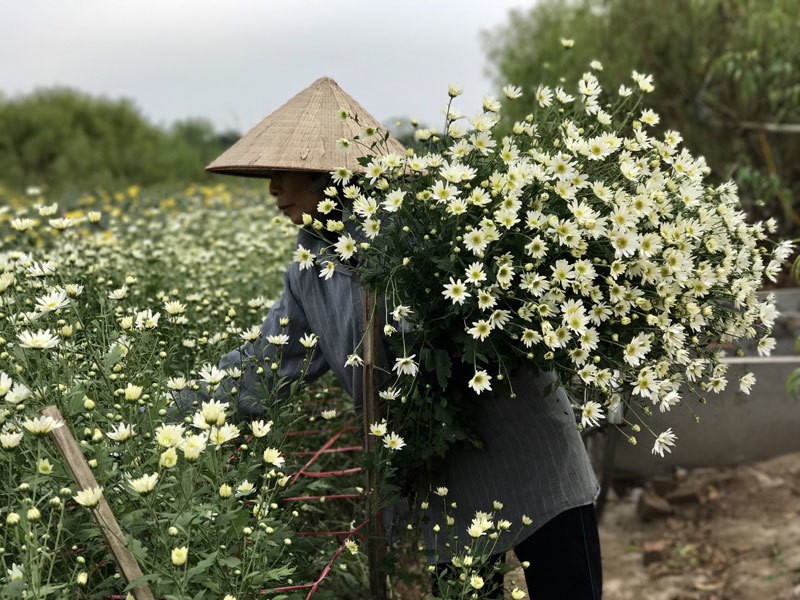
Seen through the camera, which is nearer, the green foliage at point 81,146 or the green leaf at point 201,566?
the green leaf at point 201,566

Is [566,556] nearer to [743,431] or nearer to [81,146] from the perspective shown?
[743,431]

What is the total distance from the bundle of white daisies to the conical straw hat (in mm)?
192

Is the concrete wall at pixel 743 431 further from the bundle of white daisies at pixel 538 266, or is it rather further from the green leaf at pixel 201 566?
the green leaf at pixel 201 566

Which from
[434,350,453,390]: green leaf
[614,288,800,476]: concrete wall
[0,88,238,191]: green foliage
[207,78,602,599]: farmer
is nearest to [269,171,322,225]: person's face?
[207,78,602,599]: farmer

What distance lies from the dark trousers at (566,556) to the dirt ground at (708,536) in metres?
1.68

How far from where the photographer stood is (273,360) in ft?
7.80

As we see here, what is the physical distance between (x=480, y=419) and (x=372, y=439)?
0.89ft

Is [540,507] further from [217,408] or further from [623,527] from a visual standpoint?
[623,527]

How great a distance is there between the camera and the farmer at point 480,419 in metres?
2.28

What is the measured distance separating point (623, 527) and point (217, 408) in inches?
131

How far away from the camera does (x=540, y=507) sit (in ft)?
7.60

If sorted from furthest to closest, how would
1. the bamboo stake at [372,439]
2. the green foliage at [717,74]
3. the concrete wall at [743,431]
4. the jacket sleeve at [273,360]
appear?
1. the green foliage at [717,74]
2. the concrete wall at [743,431]
3. the jacket sleeve at [273,360]
4. the bamboo stake at [372,439]

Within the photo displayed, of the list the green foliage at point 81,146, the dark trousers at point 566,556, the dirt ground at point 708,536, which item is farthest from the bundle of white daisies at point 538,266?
the green foliage at point 81,146

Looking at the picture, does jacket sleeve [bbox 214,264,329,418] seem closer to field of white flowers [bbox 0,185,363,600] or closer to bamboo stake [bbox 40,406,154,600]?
field of white flowers [bbox 0,185,363,600]
